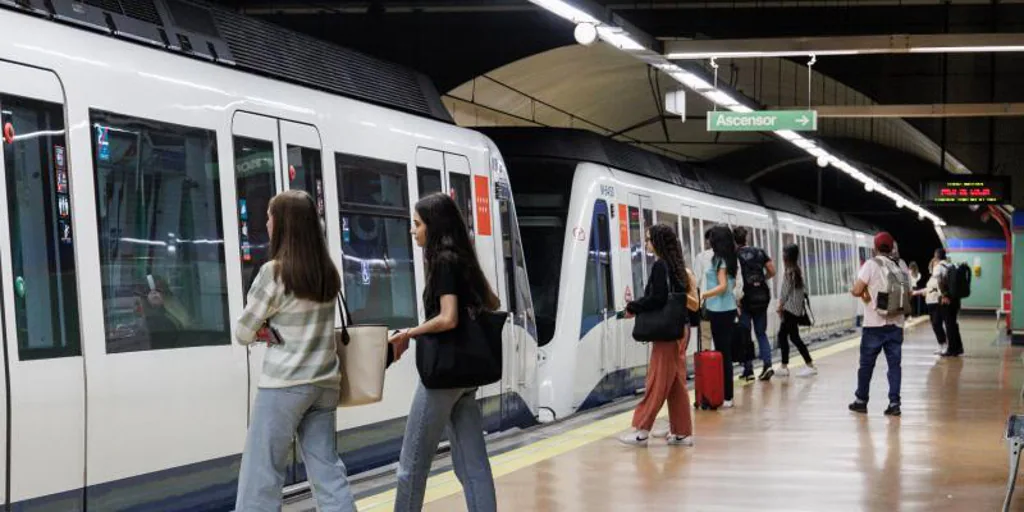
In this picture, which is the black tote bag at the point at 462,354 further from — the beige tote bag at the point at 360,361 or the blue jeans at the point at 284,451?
the blue jeans at the point at 284,451

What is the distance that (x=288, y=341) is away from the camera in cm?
594

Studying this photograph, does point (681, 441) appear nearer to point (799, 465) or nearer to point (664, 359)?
point (664, 359)

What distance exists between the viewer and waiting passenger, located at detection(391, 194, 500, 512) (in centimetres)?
628

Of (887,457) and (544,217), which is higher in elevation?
(544,217)

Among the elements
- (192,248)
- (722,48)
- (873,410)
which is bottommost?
(873,410)

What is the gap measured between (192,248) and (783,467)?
441 cm

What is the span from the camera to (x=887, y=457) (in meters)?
10.1

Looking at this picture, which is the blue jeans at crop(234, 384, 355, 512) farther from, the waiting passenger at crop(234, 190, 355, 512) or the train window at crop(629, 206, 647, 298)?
the train window at crop(629, 206, 647, 298)

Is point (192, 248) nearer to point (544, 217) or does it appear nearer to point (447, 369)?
point (447, 369)

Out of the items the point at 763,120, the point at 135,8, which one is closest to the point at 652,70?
the point at 763,120

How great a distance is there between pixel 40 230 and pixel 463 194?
16.0ft

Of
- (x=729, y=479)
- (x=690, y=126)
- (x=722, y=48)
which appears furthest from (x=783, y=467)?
(x=690, y=126)

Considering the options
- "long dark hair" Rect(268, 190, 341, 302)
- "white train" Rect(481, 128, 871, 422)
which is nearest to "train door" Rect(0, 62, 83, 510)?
"long dark hair" Rect(268, 190, 341, 302)

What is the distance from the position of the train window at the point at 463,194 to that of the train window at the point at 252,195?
2.62 m
